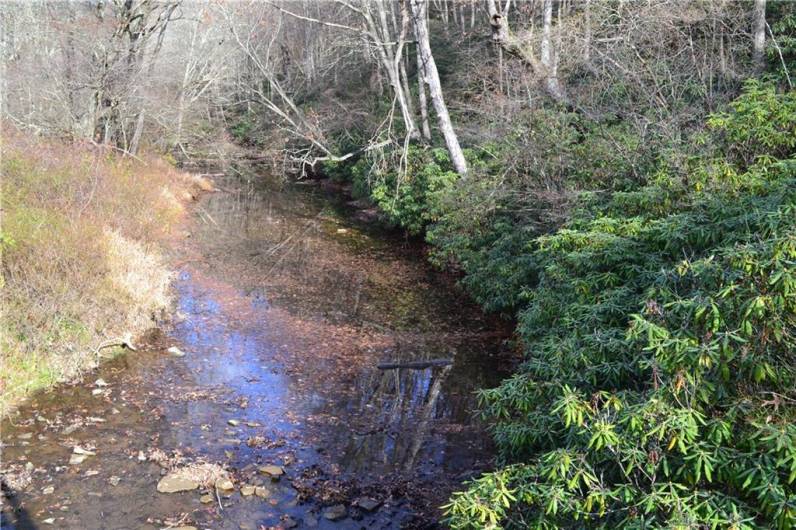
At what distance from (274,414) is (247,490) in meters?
2.09

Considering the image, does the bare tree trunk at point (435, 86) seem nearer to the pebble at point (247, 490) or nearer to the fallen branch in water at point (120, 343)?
the fallen branch in water at point (120, 343)

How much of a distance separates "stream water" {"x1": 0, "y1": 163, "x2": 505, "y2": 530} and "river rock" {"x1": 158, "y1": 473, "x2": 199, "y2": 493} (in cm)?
9

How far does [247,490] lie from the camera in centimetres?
721

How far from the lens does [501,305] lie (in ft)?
41.4

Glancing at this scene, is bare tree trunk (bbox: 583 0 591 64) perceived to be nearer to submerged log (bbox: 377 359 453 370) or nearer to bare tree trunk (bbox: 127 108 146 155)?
submerged log (bbox: 377 359 453 370)

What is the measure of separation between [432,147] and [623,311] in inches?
630

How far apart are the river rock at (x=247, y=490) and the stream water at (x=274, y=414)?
0.07 metres

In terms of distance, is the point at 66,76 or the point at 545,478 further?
the point at 66,76

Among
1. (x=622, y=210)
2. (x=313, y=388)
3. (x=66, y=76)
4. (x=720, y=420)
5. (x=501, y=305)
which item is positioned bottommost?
(x=313, y=388)

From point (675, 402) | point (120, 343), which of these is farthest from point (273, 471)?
point (675, 402)

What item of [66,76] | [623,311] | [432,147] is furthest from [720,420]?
[66,76]

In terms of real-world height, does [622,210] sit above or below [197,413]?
above

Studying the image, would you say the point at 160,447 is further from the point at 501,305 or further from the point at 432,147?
the point at 432,147

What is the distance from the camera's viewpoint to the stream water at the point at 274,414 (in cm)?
695
